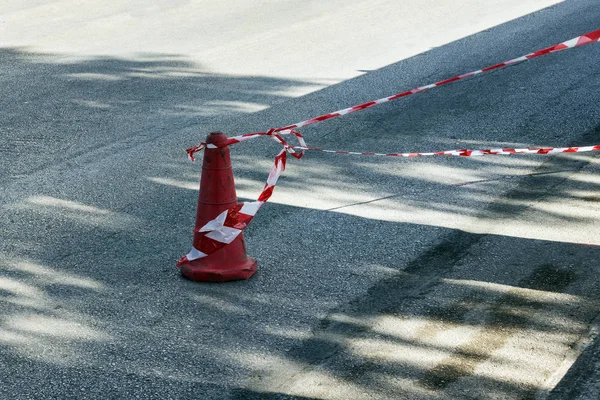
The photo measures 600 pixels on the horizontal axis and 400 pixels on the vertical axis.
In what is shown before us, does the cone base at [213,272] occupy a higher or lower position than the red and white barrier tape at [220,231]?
lower

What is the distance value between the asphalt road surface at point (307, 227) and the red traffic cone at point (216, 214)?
11cm

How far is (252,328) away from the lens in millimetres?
5277

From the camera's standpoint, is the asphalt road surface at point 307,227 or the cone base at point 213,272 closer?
the asphalt road surface at point 307,227

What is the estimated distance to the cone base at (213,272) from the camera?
587 centimetres

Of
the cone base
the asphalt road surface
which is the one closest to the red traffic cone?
the cone base

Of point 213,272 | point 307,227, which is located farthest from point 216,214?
point 307,227

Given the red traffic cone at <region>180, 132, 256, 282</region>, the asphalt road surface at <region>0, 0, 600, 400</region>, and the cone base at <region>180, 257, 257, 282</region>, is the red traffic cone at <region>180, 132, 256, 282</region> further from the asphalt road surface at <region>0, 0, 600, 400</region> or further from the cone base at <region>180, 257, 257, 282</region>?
the asphalt road surface at <region>0, 0, 600, 400</region>

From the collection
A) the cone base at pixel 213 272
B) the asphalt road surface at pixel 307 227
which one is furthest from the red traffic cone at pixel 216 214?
the asphalt road surface at pixel 307 227

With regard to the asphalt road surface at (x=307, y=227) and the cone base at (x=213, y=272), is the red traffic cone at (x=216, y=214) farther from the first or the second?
the asphalt road surface at (x=307, y=227)

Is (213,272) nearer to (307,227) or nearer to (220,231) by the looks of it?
(220,231)

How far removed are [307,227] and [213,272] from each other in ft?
3.64

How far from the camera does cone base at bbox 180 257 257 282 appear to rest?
19.3 ft

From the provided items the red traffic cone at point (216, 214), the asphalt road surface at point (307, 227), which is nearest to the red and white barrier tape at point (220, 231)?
the red traffic cone at point (216, 214)

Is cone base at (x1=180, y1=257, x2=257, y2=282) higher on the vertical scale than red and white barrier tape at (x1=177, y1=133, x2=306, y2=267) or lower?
lower
